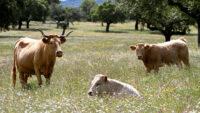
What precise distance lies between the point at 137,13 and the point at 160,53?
16952mm

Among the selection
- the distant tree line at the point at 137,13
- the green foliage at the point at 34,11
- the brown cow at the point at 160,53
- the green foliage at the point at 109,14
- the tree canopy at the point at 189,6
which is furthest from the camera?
the green foliage at the point at 34,11

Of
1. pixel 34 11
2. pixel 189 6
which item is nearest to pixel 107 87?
pixel 189 6

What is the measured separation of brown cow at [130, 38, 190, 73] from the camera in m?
11.1

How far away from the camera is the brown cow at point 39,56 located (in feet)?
29.8

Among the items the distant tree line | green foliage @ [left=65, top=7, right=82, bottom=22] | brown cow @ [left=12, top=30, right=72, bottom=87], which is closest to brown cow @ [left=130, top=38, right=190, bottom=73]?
brown cow @ [left=12, top=30, right=72, bottom=87]

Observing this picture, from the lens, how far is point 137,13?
28.1 m

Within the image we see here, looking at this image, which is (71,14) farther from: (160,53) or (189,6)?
(160,53)

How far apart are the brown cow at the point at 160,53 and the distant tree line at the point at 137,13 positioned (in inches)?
238

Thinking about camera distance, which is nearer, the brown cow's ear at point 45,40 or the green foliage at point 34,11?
the brown cow's ear at point 45,40

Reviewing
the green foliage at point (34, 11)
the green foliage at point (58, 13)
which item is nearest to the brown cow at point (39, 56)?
the green foliage at point (34, 11)

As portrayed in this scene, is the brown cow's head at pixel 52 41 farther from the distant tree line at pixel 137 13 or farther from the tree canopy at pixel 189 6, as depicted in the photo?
the tree canopy at pixel 189 6

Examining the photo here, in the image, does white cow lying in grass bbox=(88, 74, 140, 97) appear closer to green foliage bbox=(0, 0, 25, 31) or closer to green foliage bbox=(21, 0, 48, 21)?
green foliage bbox=(0, 0, 25, 31)

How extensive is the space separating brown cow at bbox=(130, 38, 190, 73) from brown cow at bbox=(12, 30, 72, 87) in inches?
126

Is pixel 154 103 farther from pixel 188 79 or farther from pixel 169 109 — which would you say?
pixel 188 79
